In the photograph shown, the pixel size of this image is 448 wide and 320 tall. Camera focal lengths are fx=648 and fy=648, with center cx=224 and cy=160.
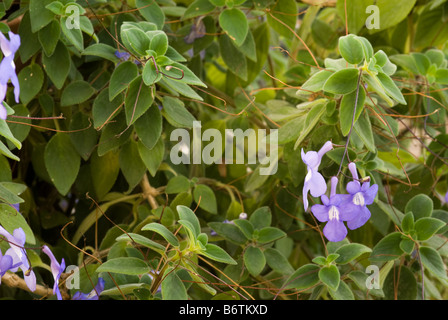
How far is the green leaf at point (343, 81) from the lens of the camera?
0.66 m

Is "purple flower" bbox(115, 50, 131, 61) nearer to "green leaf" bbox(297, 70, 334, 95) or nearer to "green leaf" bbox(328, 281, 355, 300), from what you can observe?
"green leaf" bbox(297, 70, 334, 95)

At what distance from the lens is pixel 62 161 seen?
0.85m

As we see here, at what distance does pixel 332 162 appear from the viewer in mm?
803

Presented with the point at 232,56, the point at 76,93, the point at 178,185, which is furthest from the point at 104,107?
the point at 232,56

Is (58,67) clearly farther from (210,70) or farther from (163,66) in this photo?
(210,70)

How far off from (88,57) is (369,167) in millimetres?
397

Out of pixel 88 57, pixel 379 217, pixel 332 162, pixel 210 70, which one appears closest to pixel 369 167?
pixel 332 162

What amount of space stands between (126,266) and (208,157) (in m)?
0.35

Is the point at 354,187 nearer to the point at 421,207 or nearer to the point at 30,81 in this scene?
the point at 421,207

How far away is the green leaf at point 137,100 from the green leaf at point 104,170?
0.18 meters

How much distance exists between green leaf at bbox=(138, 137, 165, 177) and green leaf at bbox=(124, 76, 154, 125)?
0.30ft

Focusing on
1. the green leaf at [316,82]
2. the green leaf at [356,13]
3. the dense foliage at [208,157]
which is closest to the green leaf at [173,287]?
the dense foliage at [208,157]

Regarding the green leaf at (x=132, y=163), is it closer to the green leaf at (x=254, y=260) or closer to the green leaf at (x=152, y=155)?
the green leaf at (x=152, y=155)

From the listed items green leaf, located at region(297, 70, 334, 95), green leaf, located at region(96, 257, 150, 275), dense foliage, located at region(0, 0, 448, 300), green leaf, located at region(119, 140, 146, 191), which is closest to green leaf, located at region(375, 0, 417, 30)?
dense foliage, located at region(0, 0, 448, 300)
